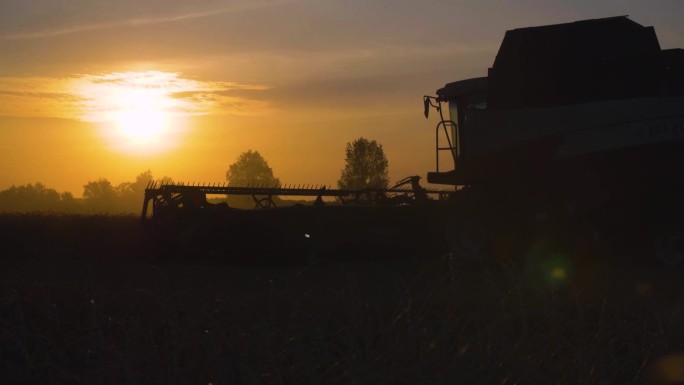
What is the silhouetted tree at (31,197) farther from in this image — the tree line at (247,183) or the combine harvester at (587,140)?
the combine harvester at (587,140)

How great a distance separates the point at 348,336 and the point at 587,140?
29.8 ft

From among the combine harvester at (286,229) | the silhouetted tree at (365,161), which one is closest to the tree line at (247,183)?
the silhouetted tree at (365,161)

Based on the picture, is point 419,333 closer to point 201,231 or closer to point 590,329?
point 590,329

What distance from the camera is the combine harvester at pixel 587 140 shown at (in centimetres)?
1455

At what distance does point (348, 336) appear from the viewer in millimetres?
6926

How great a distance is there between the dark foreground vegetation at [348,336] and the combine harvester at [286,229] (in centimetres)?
605

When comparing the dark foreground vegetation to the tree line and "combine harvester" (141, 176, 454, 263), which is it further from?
the tree line

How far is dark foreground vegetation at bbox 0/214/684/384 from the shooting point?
18.8 ft

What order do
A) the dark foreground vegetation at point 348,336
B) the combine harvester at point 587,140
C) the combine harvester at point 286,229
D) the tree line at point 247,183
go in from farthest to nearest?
the tree line at point 247,183 → the combine harvester at point 286,229 → the combine harvester at point 587,140 → the dark foreground vegetation at point 348,336

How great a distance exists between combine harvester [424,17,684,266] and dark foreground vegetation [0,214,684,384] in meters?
2.40

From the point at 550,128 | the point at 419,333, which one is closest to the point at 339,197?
the point at 550,128

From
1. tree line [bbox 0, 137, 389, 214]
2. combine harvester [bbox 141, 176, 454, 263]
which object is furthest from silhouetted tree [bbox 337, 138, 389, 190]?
combine harvester [bbox 141, 176, 454, 263]

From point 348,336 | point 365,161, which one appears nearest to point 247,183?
point 365,161

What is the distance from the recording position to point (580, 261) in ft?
48.9
